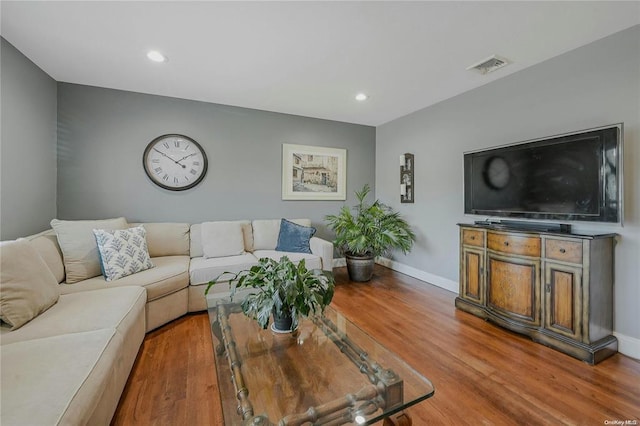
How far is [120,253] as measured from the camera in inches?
90.0

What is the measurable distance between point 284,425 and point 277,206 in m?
3.15

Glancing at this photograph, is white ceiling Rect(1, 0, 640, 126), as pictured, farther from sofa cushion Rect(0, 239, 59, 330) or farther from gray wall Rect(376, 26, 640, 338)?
sofa cushion Rect(0, 239, 59, 330)

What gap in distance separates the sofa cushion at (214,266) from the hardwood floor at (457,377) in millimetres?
392

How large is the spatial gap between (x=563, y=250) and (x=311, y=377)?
2094mm

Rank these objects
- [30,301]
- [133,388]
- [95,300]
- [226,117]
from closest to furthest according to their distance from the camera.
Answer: [30,301] → [133,388] → [95,300] → [226,117]

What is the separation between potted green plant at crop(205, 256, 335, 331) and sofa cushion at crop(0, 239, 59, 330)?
95cm

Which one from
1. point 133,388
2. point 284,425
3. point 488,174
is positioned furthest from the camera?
point 488,174

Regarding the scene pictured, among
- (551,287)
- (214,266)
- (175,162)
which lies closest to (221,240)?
→ (214,266)

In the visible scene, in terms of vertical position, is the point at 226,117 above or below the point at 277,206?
above

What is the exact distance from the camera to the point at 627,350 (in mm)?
1967

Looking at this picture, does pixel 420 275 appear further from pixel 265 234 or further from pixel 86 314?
pixel 86 314

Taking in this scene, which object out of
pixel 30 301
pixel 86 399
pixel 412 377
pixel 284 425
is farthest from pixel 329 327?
pixel 30 301

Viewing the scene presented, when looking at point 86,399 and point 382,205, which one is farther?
point 382,205

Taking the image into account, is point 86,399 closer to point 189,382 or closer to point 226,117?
point 189,382
